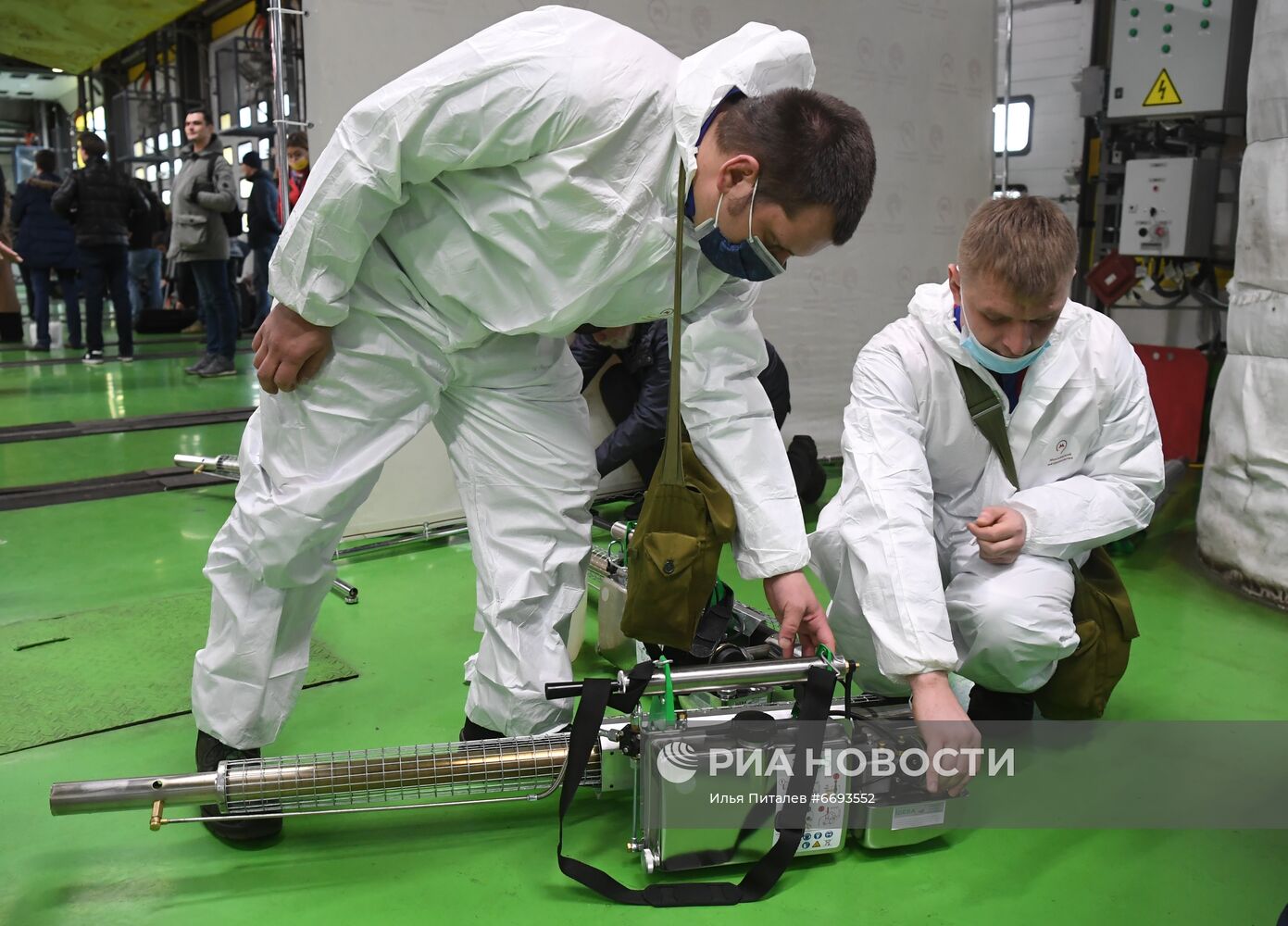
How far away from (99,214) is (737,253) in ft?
23.2

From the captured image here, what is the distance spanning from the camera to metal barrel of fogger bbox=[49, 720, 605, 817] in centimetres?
172

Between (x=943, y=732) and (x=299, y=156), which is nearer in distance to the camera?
(x=943, y=732)

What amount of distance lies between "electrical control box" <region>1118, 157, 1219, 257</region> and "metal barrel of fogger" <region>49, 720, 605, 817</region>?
166 inches

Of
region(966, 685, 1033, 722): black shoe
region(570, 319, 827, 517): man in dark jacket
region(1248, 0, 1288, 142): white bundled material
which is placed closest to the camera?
region(966, 685, 1033, 722): black shoe

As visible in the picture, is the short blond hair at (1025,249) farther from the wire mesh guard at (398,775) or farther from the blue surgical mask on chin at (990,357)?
the wire mesh guard at (398,775)

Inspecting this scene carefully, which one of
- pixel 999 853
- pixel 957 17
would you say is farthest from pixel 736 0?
pixel 999 853

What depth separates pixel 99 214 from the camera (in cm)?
725

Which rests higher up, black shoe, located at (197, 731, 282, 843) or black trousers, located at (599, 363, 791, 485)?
black trousers, located at (599, 363, 791, 485)

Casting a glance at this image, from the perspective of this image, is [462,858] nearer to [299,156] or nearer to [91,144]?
[299,156]

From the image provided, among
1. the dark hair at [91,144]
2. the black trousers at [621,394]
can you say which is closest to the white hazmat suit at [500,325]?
the black trousers at [621,394]

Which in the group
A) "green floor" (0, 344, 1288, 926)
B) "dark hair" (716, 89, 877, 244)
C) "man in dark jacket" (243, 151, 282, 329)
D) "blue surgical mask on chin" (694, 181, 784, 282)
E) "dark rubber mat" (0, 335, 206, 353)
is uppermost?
"man in dark jacket" (243, 151, 282, 329)

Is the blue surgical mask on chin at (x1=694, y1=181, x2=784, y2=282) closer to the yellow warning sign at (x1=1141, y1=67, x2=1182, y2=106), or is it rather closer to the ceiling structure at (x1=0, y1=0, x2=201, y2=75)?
the yellow warning sign at (x1=1141, y1=67, x2=1182, y2=106)

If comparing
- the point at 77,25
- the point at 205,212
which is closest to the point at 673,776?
the point at 205,212

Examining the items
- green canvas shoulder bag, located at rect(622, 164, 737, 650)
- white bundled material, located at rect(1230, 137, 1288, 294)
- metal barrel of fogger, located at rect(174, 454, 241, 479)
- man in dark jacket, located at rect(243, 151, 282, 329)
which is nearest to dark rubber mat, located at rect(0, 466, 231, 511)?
metal barrel of fogger, located at rect(174, 454, 241, 479)
